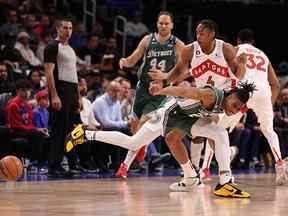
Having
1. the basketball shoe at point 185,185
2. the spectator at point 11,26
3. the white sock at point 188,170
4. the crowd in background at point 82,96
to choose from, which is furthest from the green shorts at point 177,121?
the spectator at point 11,26

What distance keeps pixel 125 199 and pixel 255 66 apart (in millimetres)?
3491

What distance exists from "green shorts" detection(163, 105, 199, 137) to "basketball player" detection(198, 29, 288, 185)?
1.64 meters

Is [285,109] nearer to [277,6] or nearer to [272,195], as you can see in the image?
[277,6]

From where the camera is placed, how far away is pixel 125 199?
7.78 m

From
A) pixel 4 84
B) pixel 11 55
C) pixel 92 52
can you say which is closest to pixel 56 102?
pixel 4 84

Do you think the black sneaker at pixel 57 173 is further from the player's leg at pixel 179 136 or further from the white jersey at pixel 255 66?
the white jersey at pixel 255 66

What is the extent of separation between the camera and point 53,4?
17188mm

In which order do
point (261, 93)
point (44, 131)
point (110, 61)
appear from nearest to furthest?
point (261, 93), point (44, 131), point (110, 61)

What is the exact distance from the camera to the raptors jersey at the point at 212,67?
8.88 meters

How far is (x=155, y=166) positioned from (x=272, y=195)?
4.74 m

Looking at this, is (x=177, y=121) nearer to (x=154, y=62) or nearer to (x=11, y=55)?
(x=154, y=62)

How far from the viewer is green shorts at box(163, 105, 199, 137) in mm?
8477

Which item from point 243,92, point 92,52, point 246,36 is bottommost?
point 243,92

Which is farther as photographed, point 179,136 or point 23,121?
point 23,121
